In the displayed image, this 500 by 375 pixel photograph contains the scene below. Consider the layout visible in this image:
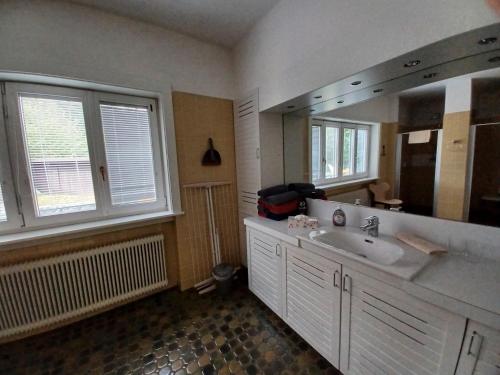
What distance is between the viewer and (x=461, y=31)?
77cm

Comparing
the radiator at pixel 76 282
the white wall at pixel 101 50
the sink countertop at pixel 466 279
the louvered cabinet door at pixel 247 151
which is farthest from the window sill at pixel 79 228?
the sink countertop at pixel 466 279

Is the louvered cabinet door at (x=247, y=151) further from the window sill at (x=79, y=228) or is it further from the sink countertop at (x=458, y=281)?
the sink countertop at (x=458, y=281)

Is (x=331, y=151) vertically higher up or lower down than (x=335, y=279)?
higher up

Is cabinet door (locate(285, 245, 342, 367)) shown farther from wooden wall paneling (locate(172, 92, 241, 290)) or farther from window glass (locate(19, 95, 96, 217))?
window glass (locate(19, 95, 96, 217))

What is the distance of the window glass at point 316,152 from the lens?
1843 mm

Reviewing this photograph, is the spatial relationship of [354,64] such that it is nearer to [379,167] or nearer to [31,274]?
[379,167]

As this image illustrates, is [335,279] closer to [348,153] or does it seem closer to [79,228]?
[348,153]

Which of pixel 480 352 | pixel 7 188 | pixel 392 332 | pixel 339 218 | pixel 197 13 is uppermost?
pixel 197 13

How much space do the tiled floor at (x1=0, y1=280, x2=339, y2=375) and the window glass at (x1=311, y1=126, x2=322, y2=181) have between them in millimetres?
1330

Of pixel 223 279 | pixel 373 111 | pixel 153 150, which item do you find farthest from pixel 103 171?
pixel 373 111

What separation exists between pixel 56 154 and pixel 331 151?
2.35 metres

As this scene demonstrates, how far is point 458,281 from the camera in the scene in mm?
810

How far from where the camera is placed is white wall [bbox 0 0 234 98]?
1.37m

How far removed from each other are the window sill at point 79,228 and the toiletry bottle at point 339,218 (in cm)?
144
